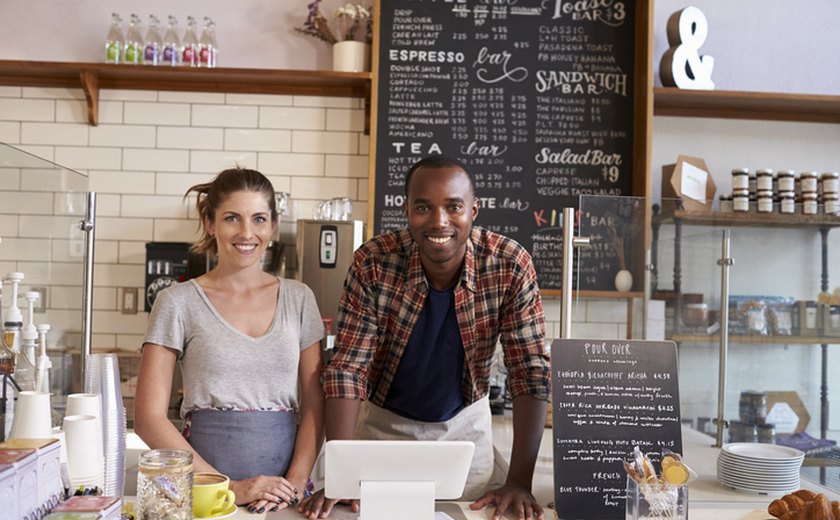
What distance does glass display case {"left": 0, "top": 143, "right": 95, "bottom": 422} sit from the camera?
1.71m

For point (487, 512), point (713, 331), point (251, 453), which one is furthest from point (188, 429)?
point (713, 331)

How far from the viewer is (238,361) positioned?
1.80 metres

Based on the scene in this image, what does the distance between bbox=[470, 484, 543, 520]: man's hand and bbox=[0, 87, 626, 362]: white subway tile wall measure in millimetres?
2182

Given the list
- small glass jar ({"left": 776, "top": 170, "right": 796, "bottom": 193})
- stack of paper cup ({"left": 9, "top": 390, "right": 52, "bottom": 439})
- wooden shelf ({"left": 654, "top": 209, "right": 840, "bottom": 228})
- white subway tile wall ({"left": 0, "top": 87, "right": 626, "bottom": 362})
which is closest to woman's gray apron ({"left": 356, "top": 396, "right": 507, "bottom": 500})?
wooden shelf ({"left": 654, "top": 209, "right": 840, "bottom": 228})

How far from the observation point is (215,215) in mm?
1904

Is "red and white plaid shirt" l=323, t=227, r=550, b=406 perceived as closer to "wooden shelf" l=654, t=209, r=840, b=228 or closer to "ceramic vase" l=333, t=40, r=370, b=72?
"wooden shelf" l=654, t=209, r=840, b=228

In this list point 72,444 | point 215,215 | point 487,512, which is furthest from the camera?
point 215,215

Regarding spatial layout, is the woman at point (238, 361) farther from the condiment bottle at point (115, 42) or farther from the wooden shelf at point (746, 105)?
the wooden shelf at point (746, 105)

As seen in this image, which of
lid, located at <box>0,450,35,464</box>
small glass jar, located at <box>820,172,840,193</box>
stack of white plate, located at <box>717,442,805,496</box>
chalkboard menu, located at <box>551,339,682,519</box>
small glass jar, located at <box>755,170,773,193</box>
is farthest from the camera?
small glass jar, located at <box>820,172,840,193</box>

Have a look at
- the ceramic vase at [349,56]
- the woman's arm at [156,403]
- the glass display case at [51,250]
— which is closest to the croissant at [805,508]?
the woman's arm at [156,403]

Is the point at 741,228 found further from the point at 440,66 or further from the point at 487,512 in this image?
the point at 440,66

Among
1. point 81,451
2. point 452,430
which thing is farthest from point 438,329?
point 81,451

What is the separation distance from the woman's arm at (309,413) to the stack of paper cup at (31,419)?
0.68m

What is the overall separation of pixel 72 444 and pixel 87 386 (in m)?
0.12
